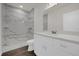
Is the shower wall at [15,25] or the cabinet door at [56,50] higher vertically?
the shower wall at [15,25]

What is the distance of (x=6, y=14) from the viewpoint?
141 centimetres

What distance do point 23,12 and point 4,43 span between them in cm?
68

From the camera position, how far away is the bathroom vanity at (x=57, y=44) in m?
0.94

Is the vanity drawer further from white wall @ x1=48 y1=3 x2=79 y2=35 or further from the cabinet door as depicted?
white wall @ x1=48 y1=3 x2=79 y2=35

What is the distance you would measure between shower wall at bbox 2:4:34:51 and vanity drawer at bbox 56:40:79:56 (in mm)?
656

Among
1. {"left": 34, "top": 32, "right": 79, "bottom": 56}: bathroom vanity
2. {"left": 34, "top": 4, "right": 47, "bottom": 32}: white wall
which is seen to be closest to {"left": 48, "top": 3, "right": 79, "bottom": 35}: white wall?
Answer: {"left": 34, "top": 4, "right": 47, "bottom": 32}: white wall

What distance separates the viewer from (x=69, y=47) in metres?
0.97

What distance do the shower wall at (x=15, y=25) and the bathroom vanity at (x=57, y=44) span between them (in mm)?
275

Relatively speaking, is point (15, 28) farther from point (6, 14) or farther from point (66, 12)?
point (66, 12)

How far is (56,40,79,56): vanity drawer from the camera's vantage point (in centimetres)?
91

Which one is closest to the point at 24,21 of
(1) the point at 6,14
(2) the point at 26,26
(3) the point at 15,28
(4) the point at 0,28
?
(2) the point at 26,26

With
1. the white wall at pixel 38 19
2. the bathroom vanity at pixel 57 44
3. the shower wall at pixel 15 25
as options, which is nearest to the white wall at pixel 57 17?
the white wall at pixel 38 19

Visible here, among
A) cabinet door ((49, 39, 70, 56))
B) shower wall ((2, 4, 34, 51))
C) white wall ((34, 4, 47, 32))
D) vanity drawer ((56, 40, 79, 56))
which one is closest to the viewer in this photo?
vanity drawer ((56, 40, 79, 56))

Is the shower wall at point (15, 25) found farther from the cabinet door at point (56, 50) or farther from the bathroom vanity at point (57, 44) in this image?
the cabinet door at point (56, 50)
